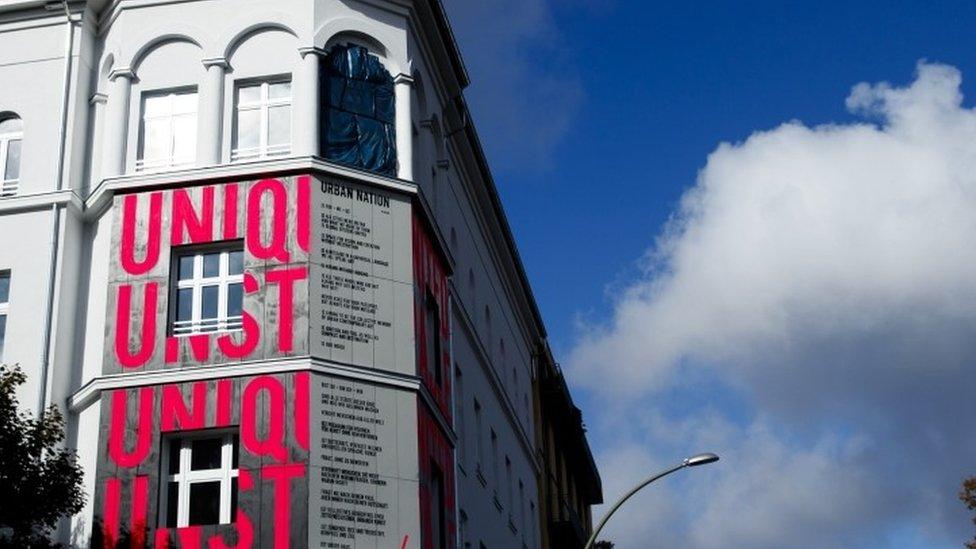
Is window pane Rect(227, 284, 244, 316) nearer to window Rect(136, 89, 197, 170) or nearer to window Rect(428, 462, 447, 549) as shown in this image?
window Rect(136, 89, 197, 170)

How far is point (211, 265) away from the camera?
26688 millimetres

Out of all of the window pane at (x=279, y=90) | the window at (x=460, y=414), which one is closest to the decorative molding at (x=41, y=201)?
the window pane at (x=279, y=90)

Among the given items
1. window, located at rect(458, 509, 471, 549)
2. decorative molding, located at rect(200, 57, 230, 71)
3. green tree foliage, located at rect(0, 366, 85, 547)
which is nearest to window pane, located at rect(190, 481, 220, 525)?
green tree foliage, located at rect(0, 366, 85, 547)

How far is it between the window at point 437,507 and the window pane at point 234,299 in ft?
15.6

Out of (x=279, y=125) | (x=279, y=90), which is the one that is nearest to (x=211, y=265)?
(x=279, y=125)

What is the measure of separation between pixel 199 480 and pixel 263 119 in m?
7.05

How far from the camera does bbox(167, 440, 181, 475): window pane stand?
990 inches

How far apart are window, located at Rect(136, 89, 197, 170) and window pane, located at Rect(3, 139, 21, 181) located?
2.68 meters

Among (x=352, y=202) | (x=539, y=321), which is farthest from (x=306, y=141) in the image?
(x=539, y=321)

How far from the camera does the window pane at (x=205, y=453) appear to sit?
25172 millimetres

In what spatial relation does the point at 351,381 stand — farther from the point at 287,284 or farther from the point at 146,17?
the point at 146,17

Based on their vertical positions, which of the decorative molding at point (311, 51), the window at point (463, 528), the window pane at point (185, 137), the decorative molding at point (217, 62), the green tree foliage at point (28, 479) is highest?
the decorative molding at point (311, 51)

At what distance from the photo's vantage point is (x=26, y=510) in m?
21.2

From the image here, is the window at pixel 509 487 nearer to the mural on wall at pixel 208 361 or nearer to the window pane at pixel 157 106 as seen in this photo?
the mural on wall at pixel 208 361
